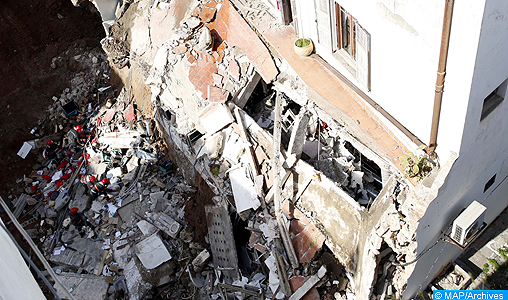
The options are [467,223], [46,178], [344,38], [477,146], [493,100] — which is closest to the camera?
[493,100]

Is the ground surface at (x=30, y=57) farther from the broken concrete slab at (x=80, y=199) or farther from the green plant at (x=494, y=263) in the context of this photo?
the green plant at (x=494, y=263)

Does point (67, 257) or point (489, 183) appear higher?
point (489, 183)

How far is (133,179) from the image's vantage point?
11.4m

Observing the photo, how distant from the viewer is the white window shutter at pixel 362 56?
24.2ft

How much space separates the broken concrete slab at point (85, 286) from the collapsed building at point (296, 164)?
69 centimetres

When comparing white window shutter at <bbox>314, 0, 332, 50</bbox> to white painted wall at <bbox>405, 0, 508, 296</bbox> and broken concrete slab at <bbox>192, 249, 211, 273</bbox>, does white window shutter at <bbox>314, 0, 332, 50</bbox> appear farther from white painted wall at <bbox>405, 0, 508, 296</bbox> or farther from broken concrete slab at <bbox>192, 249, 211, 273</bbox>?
broken concrete slab at <bbox>192, 249, 211, 273</bbox>

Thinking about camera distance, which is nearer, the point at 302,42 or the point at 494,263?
the point at 494,263

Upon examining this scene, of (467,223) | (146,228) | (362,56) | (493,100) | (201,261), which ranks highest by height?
(493,100)

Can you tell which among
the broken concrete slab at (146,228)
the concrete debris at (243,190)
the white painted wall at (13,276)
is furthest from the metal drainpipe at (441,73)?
the broken concrete slab at (146,228)

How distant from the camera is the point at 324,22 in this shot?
857cm

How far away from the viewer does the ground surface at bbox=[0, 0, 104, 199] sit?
13.7 m

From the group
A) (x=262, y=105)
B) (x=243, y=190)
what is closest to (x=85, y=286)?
(x=243, y=190)

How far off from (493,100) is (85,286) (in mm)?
9358

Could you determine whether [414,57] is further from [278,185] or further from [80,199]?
[80,199]
